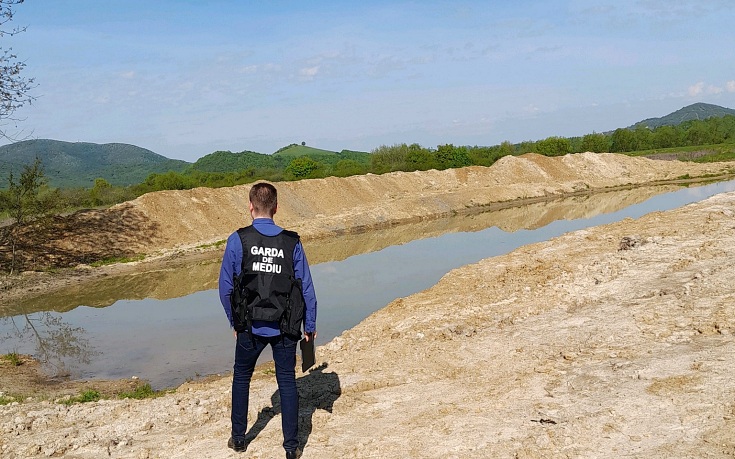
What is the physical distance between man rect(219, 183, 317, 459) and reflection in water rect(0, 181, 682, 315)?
13.3 meters

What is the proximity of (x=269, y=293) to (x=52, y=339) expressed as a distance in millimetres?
10701

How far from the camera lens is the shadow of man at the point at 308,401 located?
5426mm

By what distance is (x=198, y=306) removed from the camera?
50.2 feet

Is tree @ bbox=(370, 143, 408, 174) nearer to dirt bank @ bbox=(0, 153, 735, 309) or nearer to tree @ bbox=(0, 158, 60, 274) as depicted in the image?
dirt bank @ bbox=(0, 153, 735, 309)

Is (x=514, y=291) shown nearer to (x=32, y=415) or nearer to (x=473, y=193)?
(x=32, y=415)

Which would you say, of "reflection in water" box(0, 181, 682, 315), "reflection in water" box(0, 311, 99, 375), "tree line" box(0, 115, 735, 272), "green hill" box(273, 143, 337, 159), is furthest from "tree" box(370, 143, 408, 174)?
"green hill" box(273, 143, 337, 159)

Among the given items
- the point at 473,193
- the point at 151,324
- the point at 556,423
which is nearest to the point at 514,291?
the point at 556,423

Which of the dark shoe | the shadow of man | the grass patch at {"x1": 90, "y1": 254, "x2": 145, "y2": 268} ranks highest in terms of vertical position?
the grass patch at {"x1": 90, "y1": 254, "x2": 145, "y2": 268}

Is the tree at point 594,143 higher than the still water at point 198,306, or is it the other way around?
the tree at point 594,143

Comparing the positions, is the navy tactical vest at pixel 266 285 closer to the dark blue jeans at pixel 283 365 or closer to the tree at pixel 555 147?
the dark blue jeans at pixel 283 365

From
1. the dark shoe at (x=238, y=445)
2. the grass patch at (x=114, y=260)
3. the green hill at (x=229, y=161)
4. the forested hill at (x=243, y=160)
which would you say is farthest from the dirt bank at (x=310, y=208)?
the green hill at (x=229, y=161)

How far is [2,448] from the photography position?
5516 mm

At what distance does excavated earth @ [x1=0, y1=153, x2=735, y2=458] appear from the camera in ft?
16.0

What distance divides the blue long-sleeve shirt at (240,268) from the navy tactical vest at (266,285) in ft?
0.16
